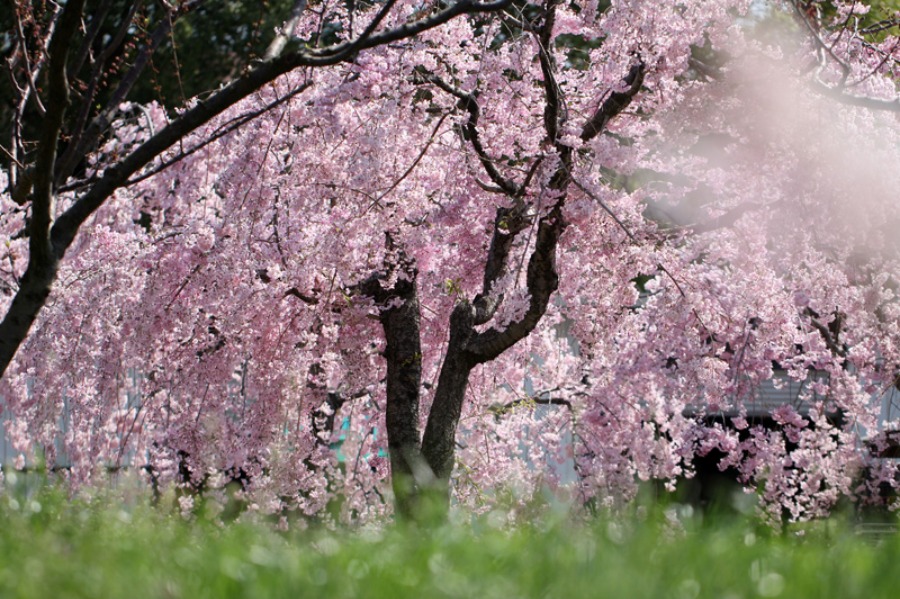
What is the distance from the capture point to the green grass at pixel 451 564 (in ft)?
6.38

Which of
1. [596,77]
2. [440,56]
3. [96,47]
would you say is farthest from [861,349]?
[96,47]

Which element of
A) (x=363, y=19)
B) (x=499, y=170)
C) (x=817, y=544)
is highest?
(x=363, y=19)

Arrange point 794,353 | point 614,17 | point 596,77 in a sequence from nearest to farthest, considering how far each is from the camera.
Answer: point 614,17 → point 596,77 → point 794,353

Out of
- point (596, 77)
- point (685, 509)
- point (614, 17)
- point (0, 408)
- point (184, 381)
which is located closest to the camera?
point (685, 509)

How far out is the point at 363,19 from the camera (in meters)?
8.31

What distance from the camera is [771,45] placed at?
295 inches

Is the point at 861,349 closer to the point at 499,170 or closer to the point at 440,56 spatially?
the point at 499,170

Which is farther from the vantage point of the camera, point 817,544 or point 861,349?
point 861,349

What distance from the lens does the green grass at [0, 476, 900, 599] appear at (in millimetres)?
1944

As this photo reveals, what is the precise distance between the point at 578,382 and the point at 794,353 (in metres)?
1.94

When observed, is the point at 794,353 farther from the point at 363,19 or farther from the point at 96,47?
the point at 96,47

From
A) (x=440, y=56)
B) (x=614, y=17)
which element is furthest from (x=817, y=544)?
(x=440, y=56)

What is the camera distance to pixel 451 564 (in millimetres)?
2129

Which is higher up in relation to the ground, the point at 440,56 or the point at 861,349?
the point at 440,56
